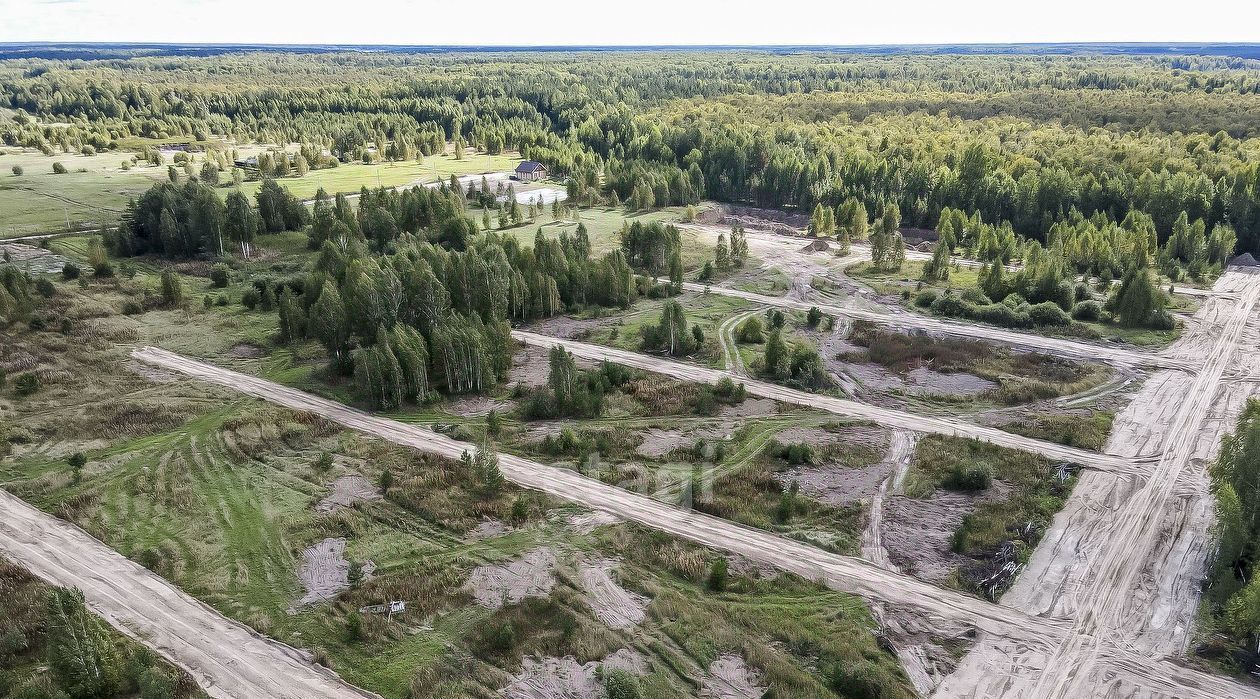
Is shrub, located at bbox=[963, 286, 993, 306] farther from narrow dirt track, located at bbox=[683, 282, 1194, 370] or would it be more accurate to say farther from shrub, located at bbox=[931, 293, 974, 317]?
narrow dirt track, located at bbox=[683, 282, 1194, 370]

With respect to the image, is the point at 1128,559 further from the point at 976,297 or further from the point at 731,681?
the point at 976,297

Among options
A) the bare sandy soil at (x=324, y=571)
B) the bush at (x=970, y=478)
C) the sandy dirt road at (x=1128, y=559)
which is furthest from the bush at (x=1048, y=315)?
the bare sandy soil at (x=324, y=571)

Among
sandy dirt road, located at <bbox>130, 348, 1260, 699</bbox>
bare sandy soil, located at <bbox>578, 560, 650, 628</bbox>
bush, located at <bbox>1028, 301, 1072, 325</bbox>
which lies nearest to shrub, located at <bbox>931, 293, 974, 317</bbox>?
bush, located at <bbox>1028, 301, 1072, 325</bbox>

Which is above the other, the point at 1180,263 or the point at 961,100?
the point at 961,100

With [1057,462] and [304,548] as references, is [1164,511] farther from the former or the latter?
[304,548]

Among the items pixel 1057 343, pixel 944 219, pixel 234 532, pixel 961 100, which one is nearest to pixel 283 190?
pixel 234 532

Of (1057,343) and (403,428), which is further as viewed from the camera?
(1057,343)

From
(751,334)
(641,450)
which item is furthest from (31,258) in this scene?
(751,334)
